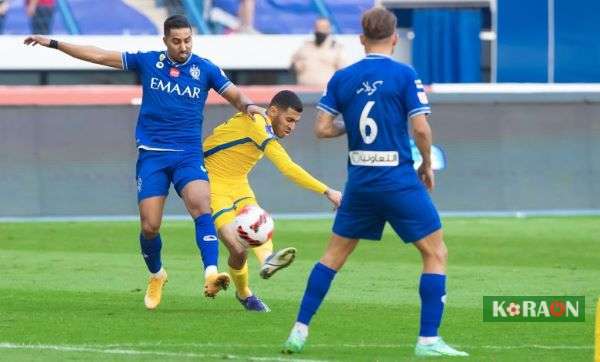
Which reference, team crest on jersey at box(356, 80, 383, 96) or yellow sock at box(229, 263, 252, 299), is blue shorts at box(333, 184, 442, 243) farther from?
yellow sock at box(229, 263, 252, 299)

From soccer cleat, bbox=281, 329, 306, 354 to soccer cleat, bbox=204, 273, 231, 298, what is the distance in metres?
1.67

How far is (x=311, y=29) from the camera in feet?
93.2

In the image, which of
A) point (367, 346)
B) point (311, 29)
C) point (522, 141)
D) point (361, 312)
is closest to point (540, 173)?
point (522, 141)

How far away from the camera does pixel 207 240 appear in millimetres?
11578

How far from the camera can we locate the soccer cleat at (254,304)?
12123 mm

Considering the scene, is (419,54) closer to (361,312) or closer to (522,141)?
(522,141)

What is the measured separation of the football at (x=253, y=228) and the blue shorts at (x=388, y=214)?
7.70ft

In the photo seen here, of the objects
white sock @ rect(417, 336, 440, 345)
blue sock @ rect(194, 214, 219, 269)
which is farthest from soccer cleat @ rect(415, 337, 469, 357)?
blue sock @ rect(194, 214, 219, 269)

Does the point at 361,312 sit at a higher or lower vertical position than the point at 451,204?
higher

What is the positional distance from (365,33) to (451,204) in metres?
12.2

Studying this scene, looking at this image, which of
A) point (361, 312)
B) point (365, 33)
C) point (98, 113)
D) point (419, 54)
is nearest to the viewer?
point (365, 33)

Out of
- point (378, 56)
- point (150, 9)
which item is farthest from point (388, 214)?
point (150, 9)

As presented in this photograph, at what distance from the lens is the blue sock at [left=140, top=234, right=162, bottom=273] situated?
12.2m

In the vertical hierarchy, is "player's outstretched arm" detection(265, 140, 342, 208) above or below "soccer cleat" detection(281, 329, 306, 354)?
above
